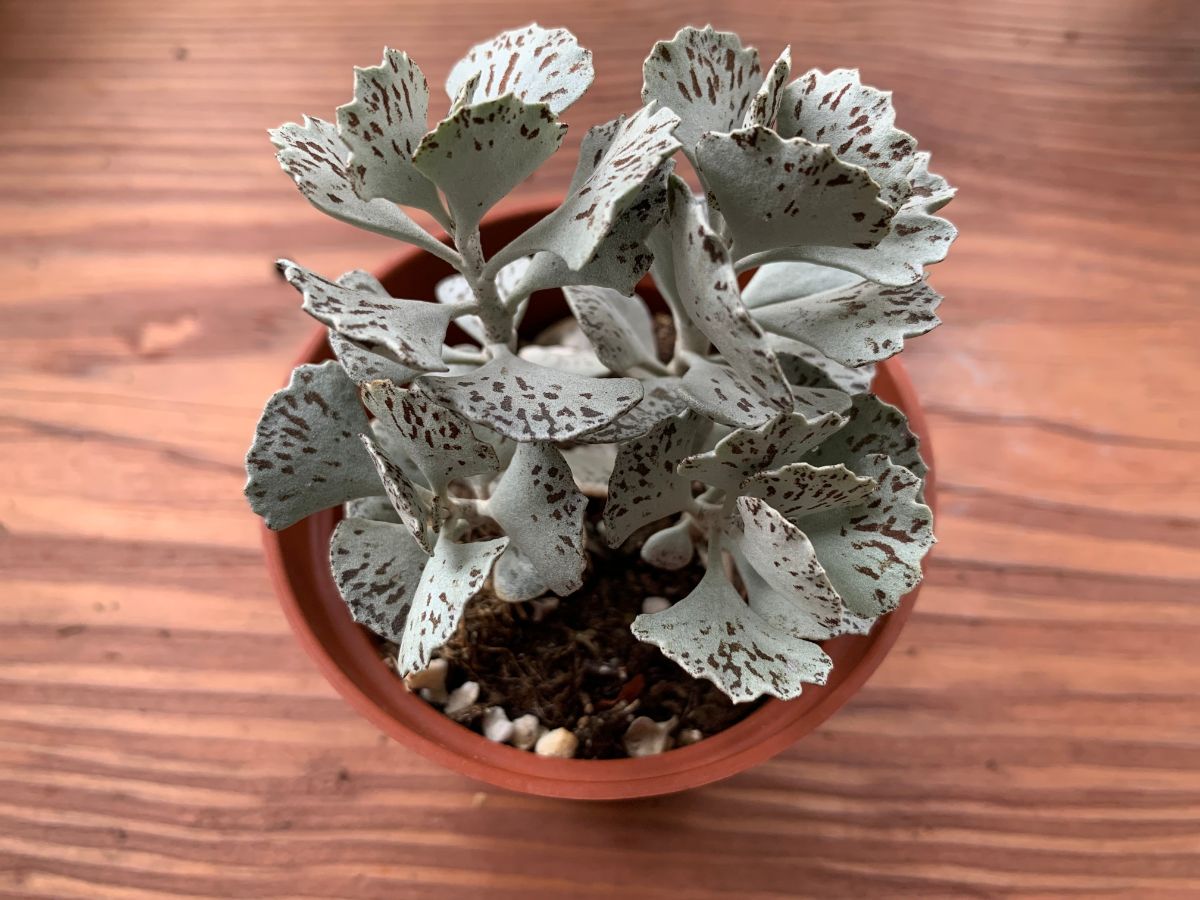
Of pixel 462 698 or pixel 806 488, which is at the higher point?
pixel 806 488

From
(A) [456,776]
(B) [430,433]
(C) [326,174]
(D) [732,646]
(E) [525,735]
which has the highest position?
(C) [326,174]

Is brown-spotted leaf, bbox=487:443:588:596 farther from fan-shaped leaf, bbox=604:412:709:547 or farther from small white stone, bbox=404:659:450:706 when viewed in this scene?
small white stone, bbox=404:659:450:706

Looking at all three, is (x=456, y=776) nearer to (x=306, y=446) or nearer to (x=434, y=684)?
(x=434, y=684)

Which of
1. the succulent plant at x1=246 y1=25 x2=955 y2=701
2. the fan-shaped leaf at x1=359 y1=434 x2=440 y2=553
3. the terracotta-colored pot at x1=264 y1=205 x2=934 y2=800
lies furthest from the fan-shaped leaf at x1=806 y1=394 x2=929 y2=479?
the fan-shaped leaf at x1=359 y1=434 x2=440 y2=553

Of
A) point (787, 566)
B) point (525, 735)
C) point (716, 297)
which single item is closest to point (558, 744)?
point (525, 735)

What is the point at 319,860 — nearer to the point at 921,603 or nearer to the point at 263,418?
the point at 263,418

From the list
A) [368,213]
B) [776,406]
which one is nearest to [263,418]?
[368,213]
